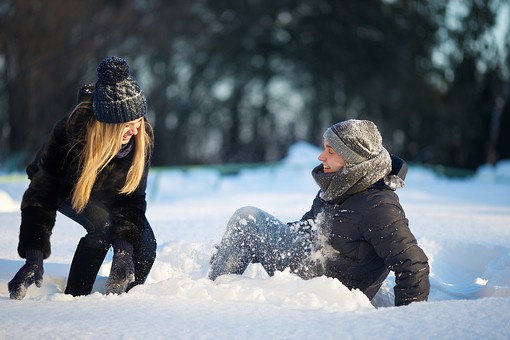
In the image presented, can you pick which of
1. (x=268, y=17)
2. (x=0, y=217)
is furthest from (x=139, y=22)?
(x=0, y=217)

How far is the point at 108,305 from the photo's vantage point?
239cm

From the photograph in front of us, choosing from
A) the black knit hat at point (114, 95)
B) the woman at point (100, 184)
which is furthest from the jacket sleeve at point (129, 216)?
the black knit hat at point (114, 95)

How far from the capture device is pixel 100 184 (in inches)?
121

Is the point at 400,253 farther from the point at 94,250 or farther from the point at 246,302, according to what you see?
the point at 94,250

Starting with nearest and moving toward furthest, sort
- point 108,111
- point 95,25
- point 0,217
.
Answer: point 108,111
point 0,217
point 95,25

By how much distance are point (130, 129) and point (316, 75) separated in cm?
1716

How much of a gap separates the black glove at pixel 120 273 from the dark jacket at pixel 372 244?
760 mm

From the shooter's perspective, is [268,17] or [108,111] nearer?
[108,111]

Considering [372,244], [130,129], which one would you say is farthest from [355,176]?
[130,129]

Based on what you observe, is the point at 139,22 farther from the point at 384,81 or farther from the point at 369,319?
the point at 369,319

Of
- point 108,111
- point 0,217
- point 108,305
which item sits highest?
point 108,111

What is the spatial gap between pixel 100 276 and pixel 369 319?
1.49 meters

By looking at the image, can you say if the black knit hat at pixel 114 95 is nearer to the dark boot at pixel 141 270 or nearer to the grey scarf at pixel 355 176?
the dark boot at pixel 141 270

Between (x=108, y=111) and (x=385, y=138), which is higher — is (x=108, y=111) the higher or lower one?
the higher one
